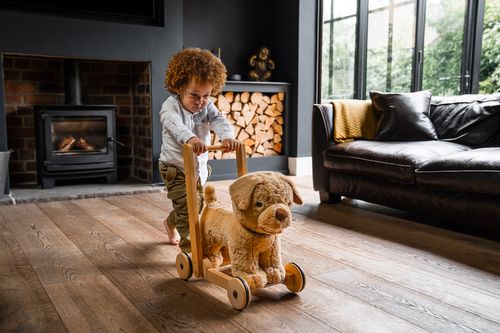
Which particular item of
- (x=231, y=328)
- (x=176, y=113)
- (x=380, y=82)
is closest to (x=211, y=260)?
(x=231, y=328)

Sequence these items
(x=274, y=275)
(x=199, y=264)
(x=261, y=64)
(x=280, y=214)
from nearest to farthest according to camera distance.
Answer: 1. (x=280, y=214)
2. (x=274, y=275)
3. (x=199, y=264)
4. (x=261, y=64)

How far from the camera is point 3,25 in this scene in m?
3.32

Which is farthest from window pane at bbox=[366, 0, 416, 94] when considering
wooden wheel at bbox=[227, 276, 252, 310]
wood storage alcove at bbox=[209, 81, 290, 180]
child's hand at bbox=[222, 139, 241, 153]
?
wooden wheel at bbox=[227, 276, 252, 310]

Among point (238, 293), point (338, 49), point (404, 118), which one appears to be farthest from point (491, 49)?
point (238, 293)

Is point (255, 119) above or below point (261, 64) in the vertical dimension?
below

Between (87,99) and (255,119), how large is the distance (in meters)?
1.49

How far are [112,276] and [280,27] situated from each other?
11.5 ft

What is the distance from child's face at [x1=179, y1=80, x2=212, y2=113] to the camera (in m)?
1.95

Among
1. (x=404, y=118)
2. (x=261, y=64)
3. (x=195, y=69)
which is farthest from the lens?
(x=261, y=64)

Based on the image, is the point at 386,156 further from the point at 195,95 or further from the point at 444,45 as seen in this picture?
the point at 444,45

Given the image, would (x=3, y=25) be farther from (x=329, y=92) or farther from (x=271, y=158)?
(x=329, y=92)

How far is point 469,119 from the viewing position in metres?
3.08

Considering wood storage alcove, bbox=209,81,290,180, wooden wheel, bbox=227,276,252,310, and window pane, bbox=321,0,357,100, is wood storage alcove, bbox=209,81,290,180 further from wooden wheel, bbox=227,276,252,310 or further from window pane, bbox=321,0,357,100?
wooden wheel, bbox=227,276,252,310

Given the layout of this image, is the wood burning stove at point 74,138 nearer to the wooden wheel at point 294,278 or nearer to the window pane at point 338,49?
the window pane at point 338,49
